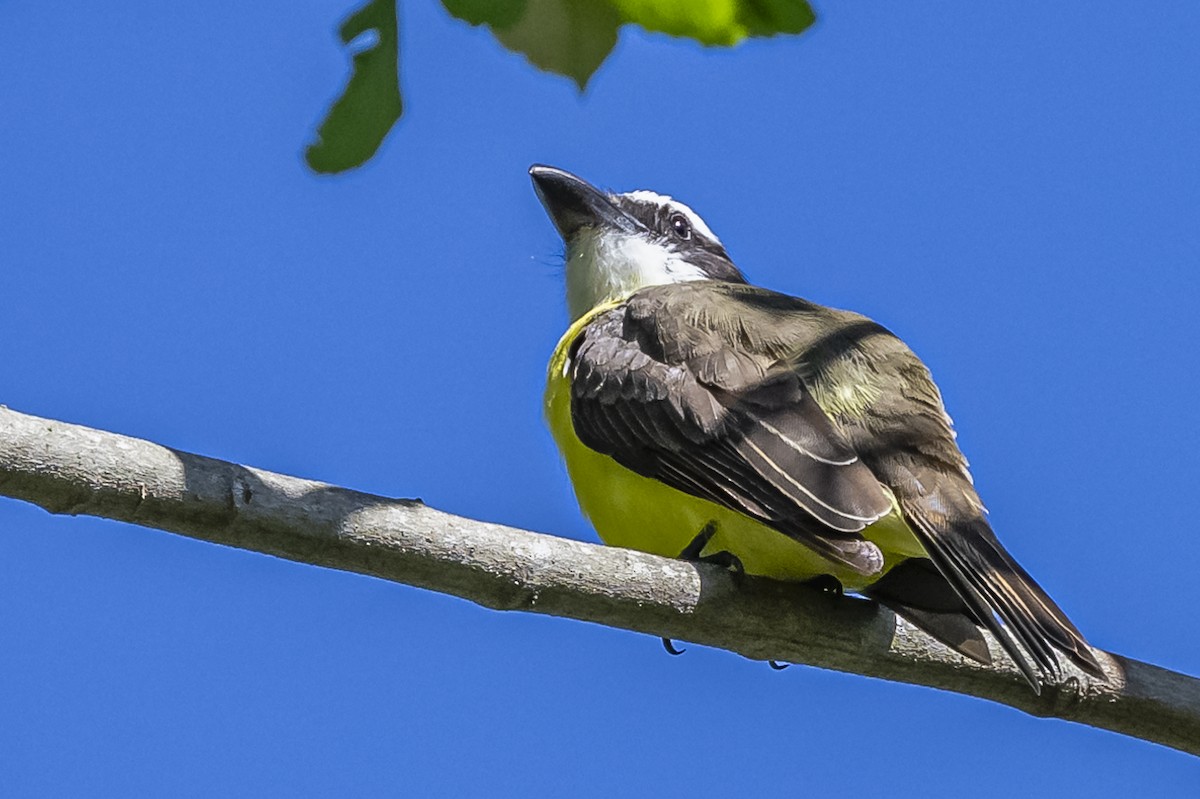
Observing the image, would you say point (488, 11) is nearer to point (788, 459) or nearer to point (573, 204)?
point (788, 459)

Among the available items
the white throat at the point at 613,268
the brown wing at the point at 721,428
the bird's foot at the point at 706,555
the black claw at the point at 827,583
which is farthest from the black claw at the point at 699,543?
the white throat at the point at 613,268

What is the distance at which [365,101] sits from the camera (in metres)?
2.24

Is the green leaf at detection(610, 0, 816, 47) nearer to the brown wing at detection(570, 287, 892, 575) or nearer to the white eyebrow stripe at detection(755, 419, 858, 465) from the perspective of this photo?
the brown wing at detection(570, 287, 892, 575)

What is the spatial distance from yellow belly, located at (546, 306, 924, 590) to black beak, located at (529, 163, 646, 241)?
1.44 meters

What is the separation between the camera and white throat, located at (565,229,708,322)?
23.1 feet

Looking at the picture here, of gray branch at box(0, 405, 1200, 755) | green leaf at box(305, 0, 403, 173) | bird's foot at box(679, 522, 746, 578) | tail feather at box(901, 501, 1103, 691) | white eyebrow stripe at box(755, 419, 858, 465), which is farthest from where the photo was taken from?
white eyebrow stripe at box(755, 419, 858, 465)

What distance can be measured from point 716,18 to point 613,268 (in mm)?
4808

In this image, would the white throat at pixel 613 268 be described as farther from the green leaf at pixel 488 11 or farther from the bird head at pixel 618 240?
the green leaf at pixel 488 11

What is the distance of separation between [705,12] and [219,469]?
64.9 inches

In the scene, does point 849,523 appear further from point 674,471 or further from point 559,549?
point 559,549

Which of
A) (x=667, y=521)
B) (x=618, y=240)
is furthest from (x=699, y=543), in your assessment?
(x=618, y=240)

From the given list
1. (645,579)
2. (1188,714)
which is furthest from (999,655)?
(645,579)

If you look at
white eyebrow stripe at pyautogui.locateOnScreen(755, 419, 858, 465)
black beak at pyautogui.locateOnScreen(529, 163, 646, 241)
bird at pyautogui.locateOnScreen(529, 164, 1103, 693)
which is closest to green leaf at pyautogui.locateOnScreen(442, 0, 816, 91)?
bird at pyautogui.locateOnScreen(529, 164, 1103, 693)

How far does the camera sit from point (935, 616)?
14.5 feet
